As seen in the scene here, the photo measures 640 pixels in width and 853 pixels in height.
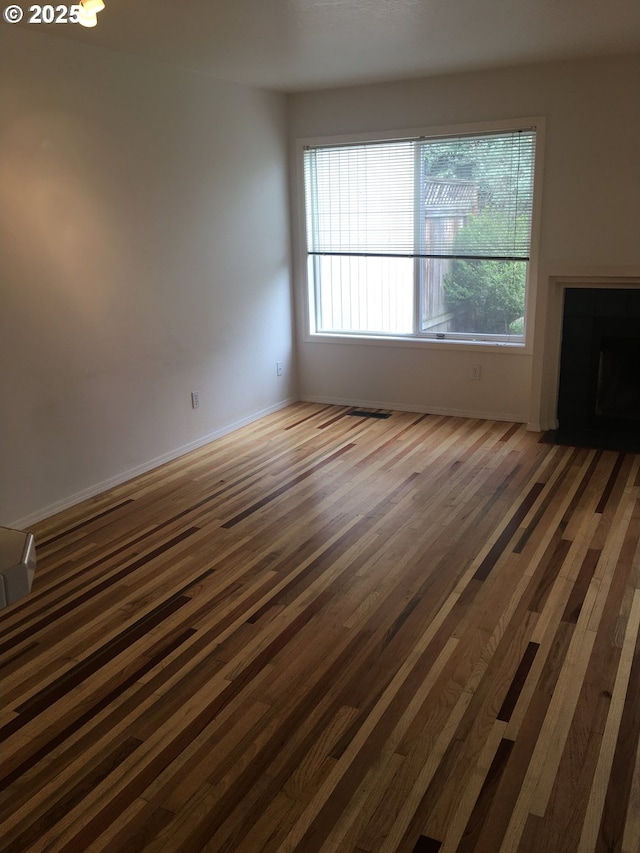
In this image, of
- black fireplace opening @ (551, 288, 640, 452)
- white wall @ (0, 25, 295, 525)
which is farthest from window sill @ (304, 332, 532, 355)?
white wall @ (0, 25, 295, 525)

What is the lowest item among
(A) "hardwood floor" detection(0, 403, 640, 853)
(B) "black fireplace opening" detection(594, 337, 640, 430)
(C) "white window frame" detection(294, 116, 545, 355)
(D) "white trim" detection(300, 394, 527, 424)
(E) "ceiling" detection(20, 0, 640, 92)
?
(A) "hardwood floor" detection(0, 403, 640, 853)

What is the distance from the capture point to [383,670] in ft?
8.43

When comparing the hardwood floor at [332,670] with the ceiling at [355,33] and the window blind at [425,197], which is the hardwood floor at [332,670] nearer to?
the window blind at [425,197]

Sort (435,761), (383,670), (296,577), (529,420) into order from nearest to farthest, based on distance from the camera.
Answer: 1. (435,761)
2. (383,670)
3. (296,577)
4. (529,420)

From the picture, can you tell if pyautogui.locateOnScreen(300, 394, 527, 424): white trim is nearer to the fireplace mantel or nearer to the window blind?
the fireplace mantel

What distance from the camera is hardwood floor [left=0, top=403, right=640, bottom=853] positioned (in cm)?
196

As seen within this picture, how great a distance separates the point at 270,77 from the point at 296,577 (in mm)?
3611

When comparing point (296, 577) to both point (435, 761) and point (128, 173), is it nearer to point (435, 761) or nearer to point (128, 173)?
point (435, 761)

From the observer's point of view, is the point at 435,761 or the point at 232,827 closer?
the point at 232,827

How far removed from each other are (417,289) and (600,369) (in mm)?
1559

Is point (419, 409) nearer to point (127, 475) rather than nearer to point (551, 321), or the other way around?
point (551, 321)

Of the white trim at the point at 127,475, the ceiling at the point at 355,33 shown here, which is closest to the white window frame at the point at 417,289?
the ceiling at the point at 355,33

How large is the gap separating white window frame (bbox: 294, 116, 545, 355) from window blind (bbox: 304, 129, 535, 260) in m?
0.06

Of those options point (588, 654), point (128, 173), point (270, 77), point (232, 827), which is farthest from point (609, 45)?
point (232, 827)
